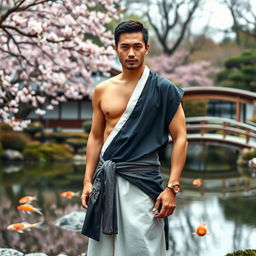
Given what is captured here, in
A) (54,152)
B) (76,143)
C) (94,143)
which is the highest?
(94,143)

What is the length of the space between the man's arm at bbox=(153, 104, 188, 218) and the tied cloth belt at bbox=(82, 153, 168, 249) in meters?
0.12

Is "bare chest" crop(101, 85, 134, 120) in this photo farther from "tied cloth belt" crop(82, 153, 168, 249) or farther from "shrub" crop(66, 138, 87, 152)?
"shrub" crop(66, 138, 87, 152)

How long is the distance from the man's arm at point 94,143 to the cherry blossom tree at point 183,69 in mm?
35536

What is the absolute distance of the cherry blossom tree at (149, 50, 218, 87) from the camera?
3934 centimetres

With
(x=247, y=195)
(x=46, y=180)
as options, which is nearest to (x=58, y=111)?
(x=46, y=180)

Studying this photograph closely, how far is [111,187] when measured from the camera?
3348mm

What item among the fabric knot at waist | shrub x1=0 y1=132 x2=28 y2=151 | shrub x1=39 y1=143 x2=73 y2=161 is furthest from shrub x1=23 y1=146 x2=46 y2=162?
the fabric knot at waist

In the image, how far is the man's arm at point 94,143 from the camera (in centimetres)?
362

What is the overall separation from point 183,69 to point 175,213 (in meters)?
Answer: 30.0

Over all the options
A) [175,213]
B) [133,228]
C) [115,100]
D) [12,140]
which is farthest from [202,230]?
[12,140]

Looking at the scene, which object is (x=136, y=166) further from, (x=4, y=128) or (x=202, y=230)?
(x=4, y=128)

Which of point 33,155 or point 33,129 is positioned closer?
point 33,155

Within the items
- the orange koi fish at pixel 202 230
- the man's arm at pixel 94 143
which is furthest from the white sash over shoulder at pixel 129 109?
the orange koi fish at pixel 202 230

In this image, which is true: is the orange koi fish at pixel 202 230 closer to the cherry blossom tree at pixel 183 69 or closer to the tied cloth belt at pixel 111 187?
the tied cloth belt at pixel 111 187
